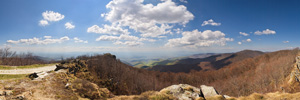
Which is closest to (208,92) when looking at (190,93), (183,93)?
(190,93)

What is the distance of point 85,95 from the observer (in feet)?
50.6

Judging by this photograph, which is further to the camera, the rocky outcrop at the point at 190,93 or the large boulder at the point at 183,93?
the large boulder at the point at 183,93

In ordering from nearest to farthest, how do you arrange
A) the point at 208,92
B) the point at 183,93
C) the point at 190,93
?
the point at 208,92
the point at 183,93
the point at 190,93

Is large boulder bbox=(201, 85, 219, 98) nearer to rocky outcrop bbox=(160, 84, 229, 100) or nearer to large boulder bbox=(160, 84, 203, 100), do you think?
rocky outcrop bbox=(160, 84, 229, 100)

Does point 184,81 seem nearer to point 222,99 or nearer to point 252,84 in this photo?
point 252,84

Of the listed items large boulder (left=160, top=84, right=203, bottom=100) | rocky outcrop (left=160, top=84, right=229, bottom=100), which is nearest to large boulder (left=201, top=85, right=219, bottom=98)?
rocky outcrop (left=160, top=84, right=229, bottom=100)

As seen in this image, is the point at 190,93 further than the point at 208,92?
Yes

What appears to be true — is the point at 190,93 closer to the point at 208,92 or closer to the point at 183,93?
the point at 183,93

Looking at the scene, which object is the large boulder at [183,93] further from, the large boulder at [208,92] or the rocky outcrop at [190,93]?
the large boulder at [208,92]

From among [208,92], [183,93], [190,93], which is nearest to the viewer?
[208,92]

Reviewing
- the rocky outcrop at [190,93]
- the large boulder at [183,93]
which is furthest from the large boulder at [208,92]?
the large boulder at [183,93]

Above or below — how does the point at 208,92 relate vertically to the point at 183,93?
above

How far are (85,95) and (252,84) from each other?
16996 cm

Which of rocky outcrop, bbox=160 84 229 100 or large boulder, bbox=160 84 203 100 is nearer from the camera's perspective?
rocky outcrop, bbox=160 84 229 100
